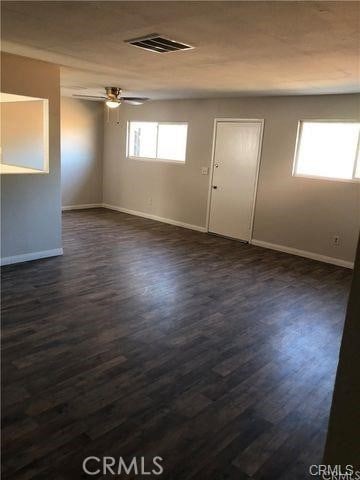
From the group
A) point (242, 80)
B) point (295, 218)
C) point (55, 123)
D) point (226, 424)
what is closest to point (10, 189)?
point (55, 123)

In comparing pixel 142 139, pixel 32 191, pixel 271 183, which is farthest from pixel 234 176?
pixel 32 191

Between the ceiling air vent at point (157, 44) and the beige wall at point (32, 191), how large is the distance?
1807 mm

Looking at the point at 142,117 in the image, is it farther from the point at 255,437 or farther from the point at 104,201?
the point at 255,437

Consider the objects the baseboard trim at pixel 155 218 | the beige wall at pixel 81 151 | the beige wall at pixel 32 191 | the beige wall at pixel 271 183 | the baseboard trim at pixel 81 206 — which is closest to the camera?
the beige wall at pixel 32 191

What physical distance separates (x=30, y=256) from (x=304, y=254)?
13.6 ft

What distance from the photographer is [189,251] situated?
5.94 m

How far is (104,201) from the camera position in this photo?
933cm

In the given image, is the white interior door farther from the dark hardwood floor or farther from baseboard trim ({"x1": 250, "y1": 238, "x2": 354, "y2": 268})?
the dark hardwood floor

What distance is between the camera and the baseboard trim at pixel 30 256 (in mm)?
4727

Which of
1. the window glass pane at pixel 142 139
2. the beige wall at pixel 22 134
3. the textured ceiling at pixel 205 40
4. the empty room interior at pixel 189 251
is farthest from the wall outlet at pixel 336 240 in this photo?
the beige wall at pixel 22 134

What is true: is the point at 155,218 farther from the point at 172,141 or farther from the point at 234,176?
the point at 234,176

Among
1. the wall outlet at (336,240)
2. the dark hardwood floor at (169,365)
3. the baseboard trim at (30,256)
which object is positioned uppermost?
the wall outlet at (336,240)

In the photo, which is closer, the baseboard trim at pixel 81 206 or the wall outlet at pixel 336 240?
the wall outlet at pixel 336 240

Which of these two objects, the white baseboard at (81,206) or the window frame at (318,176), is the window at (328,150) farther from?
the white baseboard at (81,206)
